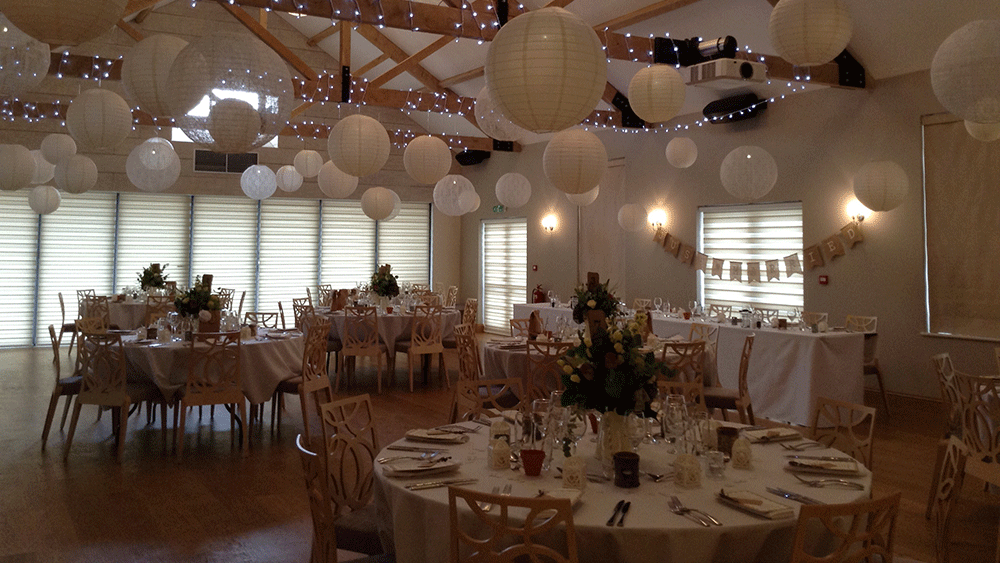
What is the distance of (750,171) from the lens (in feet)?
23.6

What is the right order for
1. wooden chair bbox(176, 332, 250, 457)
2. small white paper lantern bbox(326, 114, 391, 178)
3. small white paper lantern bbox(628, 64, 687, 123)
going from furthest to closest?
1. small white paper lantern bbox(326, 114, 391, 178)
2. wooden chair bbox(176, 332, 250, 457)
3. small white paper lantern bbox(628, 64, 687, 123)

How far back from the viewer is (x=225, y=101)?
12.4 feet

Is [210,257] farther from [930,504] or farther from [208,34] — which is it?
[930,504]

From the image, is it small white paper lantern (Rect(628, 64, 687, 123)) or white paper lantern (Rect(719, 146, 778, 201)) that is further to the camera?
white paper lantern (Rect(719, 146, 778, 201))

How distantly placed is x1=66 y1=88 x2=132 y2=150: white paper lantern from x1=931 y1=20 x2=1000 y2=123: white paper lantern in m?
5.41

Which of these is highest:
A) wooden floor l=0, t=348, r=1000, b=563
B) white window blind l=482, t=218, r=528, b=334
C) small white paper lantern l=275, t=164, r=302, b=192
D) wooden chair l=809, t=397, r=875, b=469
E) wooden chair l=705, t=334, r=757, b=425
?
small white paper lantern l=275, t=164, r=302, b=192

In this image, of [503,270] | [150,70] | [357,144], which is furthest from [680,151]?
[150,70]

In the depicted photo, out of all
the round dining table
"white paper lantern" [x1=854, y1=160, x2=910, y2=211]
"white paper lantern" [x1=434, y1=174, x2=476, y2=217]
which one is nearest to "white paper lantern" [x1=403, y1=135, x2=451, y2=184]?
"white paper lantern" [x1=434, y1=174, x2=476, y2=217]

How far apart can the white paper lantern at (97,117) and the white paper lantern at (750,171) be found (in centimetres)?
564

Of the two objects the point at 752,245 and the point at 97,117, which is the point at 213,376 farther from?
the point at 752,245

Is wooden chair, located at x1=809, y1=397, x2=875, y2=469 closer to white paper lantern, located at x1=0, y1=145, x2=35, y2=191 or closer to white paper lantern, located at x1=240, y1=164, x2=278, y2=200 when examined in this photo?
white paper lantern, located at x1=0, y1=145, x2=35, y2=191

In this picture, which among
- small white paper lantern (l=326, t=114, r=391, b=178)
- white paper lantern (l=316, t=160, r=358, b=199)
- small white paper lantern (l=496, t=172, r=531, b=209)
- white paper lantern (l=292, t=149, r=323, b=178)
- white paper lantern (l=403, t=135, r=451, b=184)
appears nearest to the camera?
small white paper lantern (l=326, t=114, r=391, b=178)

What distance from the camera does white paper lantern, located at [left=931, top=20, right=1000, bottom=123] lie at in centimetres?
362

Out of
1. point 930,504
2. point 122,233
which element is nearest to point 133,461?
point 930,504
